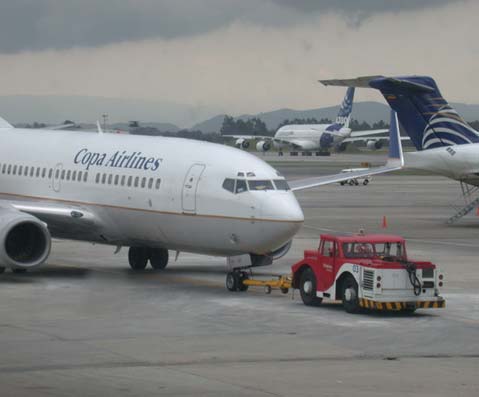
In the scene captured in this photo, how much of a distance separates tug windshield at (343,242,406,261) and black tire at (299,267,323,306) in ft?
3.89

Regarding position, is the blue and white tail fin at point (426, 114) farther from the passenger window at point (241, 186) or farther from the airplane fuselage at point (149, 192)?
the passenger window at point (241, 186)

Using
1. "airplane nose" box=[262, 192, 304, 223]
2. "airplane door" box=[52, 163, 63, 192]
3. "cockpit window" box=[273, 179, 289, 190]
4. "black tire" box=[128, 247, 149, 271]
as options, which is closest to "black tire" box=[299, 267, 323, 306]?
"airplane nose" box=[262, 192, 304, 223]

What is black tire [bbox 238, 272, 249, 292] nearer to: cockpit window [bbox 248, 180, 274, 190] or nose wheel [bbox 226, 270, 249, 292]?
nose wheel [bbox 226, 270, 249, 292]

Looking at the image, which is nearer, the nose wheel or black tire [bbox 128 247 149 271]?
the nose wheel

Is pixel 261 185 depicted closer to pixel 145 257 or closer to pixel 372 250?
pixel 372 250

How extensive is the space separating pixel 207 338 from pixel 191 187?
31.8 feet

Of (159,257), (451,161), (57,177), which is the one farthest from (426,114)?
(57,177)

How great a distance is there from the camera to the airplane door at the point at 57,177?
135 ft

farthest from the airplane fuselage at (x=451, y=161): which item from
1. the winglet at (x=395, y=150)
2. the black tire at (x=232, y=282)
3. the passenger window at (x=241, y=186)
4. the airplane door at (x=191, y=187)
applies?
the passenger window at (x=241, y=186)

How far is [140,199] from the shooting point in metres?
37.8

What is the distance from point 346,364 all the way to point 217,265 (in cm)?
1956

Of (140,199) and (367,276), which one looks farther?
(140,199)

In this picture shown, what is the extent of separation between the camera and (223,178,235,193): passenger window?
35.0 m

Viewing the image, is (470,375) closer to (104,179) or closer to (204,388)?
(204,388)
